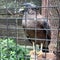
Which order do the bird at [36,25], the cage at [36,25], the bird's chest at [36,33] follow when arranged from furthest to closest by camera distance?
1. the bird's chest at [36,33]
2. the bird at [36,25]
3. the cage at [36,25]

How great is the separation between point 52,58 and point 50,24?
485 mm

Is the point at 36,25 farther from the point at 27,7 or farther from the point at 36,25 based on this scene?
the point at 27,7

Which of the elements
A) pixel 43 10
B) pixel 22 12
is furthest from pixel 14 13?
pixel 43 10

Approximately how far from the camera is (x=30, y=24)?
2332mm

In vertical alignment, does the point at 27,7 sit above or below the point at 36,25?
above

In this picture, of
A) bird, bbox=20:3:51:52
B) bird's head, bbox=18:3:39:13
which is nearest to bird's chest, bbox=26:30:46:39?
bird, bbox=20:3:51:52

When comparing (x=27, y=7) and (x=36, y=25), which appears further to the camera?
(x=36, y=25)

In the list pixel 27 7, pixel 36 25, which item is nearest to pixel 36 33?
pixel 36 25

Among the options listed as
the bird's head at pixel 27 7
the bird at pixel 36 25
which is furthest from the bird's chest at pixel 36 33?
the bird's head at pixel 27 7

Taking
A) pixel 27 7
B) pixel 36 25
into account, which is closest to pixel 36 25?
pixel 36 25

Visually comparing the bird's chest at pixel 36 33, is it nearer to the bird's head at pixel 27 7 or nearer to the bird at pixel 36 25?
the bird at pixel 36 25

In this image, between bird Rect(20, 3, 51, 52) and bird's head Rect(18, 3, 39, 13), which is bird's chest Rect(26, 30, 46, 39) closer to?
bird Rect(20, 3, 51, 52)

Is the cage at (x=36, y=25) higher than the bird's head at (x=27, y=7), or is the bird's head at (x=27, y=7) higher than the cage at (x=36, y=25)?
the bird's head at (x=27, y=7)

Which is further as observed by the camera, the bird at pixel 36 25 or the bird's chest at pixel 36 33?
the bird's chest at pixel 36 33
